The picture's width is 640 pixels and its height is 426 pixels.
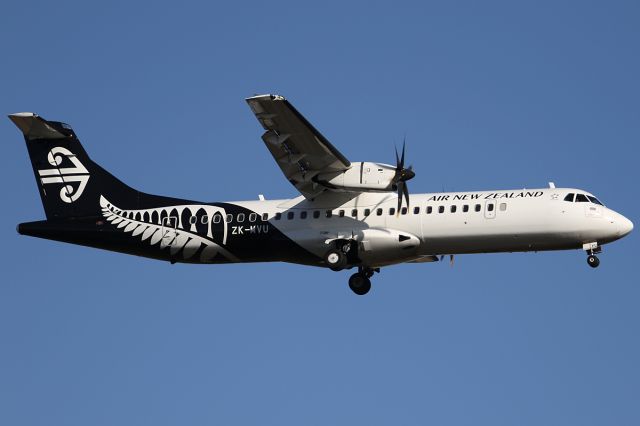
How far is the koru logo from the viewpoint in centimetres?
3427

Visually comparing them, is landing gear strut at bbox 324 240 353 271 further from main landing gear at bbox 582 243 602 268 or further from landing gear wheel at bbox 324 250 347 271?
main landing gear at bbox 582 243 602 268

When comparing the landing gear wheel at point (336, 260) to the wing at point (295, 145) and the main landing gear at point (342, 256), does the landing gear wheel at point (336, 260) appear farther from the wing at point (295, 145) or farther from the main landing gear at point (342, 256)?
the wing at point (295, 145)

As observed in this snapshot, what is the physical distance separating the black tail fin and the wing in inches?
228

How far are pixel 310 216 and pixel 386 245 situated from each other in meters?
2.55

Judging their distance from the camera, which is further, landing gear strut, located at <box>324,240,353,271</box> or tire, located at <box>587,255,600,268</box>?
landing gear strut, located at <box>324,240,353,271</box>

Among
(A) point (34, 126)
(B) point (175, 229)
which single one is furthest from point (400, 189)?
(A) point (34, 126)

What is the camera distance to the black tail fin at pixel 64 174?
34062mm

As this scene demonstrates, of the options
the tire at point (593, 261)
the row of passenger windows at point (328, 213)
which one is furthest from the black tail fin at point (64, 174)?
the tire at point (593, 261)

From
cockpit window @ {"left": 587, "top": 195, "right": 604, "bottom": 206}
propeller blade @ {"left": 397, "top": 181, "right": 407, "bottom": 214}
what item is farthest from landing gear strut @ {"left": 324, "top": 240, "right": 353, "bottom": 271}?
cockpit window @ {"left": 587, "top": 195, "right": 604, "bottom": 206}

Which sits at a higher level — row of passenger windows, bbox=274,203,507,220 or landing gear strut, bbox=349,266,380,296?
row of passenger windows, bbox=274,203,507,220

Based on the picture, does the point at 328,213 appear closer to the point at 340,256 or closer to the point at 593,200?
the point at 340,256

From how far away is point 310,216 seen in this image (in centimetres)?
3200

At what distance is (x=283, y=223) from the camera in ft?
105

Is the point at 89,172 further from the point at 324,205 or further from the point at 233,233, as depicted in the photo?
the point at 324,205
